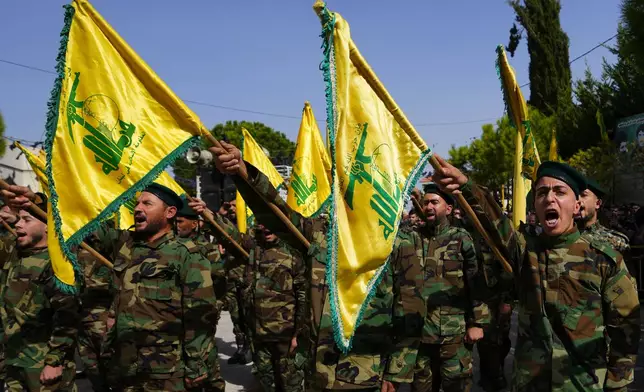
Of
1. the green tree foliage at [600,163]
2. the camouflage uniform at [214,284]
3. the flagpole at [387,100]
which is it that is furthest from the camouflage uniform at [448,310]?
the green tree foliage at [600,163]

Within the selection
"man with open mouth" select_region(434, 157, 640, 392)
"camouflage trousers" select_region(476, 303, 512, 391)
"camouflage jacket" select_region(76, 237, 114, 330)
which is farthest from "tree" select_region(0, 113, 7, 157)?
"man with open mouth" select_region(434, 157, 640, 392)

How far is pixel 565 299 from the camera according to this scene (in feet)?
11.5

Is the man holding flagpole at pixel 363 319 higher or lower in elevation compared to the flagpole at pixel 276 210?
lower

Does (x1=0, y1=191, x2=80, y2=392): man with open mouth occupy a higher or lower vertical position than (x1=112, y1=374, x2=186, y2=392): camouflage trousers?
higher

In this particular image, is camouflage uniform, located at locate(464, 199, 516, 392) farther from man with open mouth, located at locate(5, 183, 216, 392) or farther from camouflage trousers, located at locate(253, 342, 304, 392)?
man with open mouth, located at locate(5, 183, 216, 392)

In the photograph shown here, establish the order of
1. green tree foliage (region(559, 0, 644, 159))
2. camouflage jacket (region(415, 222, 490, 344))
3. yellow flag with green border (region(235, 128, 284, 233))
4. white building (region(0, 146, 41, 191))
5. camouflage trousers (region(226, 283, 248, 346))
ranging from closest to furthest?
camouflage jacket (region(415, 222, 490, 344)) < camouflage trousers (region(226, 283, 248, 346)) < yellow flag with green border (region(235, 128, 284, 233)) < green tree foliage (region(559, 0, 644, 159)) < white building (region(0, 146, 41, 191))

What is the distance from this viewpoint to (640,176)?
610 inches

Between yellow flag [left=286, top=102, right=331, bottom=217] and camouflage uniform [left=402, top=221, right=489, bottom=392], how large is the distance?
212cm

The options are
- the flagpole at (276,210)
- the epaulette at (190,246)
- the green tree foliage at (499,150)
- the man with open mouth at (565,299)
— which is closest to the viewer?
the man with open mouth at (565,299)

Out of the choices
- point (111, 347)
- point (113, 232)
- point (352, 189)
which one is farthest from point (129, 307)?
point (352, 189)

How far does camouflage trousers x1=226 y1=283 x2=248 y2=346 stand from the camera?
28.8ft

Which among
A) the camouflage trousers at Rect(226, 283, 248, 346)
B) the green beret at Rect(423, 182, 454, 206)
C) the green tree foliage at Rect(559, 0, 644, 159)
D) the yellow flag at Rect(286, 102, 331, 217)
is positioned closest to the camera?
the green beret at Rect(423, 182, 454, 206)

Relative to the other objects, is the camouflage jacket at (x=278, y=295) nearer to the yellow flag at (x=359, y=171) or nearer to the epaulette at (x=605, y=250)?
the yellow flag at (x=359, y=171)

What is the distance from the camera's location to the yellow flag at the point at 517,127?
5.38 metres
